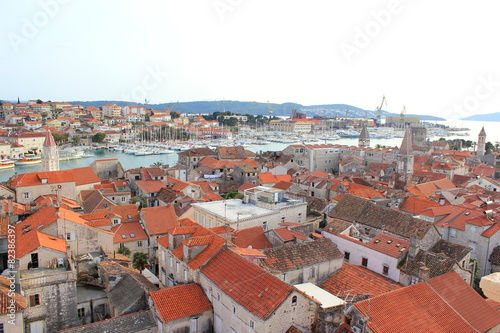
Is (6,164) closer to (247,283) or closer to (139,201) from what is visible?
(139,201)

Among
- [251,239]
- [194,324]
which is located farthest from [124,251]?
[194,324]

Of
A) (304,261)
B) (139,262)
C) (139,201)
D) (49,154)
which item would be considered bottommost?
(139,201)

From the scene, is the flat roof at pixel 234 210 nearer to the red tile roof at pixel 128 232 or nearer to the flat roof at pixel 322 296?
the red tile roof at pixel 128 232

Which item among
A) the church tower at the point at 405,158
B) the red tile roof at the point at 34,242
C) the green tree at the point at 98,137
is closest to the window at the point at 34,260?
the red tile roof at the point at 34,242

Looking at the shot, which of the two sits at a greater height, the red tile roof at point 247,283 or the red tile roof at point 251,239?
the red tile roof at point 247,283

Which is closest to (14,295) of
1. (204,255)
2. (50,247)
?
(50,247)
